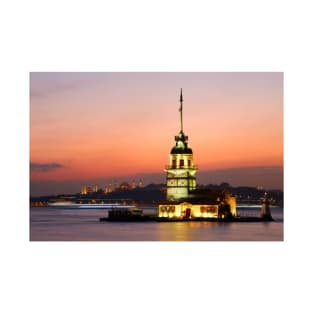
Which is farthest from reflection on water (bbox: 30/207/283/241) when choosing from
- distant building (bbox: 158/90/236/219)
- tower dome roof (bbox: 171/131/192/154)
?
tower dome roof (bbox: 171/131/192/154)

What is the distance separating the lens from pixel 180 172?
1264 inches

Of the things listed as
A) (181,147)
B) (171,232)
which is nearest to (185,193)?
(181,147)

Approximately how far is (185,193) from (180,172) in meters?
0.84

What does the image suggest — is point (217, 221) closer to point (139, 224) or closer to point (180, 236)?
point (139, 224)

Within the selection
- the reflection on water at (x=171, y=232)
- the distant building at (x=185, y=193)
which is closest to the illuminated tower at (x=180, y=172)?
the distant building at (x=185, y=193)

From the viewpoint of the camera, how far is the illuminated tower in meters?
31.8

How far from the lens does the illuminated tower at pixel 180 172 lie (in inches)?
1251

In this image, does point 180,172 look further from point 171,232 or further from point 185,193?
point 171,232

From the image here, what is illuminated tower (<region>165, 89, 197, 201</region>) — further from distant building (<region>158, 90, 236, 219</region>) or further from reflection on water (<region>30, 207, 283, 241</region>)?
reflection on water (<region>30, 207, 283, 241</region>)

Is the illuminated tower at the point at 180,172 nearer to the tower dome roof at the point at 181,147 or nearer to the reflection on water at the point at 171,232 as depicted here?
the tower dome roof at the point at 181,147
